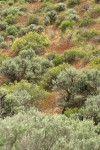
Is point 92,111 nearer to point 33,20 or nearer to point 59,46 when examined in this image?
point 59,46

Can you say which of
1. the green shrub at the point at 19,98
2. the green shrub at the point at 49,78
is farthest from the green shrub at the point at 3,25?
the green shrub at the point at 19,98

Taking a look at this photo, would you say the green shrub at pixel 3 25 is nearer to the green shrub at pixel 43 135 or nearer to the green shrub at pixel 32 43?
the green shrub at pixel 32 43

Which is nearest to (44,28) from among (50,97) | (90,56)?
(90,56)

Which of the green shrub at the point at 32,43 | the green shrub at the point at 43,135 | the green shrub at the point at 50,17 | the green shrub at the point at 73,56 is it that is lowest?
the green shrub at the point at 50,17

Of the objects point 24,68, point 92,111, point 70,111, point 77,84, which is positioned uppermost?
point 92,111

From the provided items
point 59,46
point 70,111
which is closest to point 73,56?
point 59,46

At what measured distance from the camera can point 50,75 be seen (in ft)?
86.2

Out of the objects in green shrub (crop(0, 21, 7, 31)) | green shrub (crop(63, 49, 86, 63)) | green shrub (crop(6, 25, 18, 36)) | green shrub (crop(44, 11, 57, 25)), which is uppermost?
green shrub (crop(63, 49, 86, 63))

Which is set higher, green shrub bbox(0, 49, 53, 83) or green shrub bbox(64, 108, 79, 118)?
green shrub bbox(64, 108, 79, 118)

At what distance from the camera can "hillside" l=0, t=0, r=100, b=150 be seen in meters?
13.0

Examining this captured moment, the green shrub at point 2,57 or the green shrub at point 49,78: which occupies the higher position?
the green shrub at point 49,78

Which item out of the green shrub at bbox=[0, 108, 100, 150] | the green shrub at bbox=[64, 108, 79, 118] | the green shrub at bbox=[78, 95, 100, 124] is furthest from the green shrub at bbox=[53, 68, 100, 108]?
the green shrub at bbox=[0, 108, 100, 150]

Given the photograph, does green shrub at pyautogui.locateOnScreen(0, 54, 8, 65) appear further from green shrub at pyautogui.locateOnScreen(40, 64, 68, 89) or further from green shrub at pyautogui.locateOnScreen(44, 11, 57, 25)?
green shrub at pyautogui.locateOnScreen(44, 11, 57, 25)

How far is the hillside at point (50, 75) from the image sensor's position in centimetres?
1296
